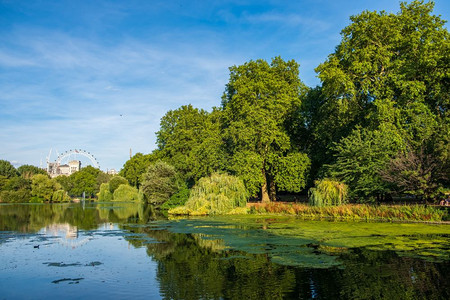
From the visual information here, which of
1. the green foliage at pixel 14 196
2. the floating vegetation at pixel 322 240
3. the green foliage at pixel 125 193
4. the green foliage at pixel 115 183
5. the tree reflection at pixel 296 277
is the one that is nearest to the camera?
the tree reflection at pixel 296 277

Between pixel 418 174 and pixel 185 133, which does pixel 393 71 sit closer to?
pixel 418 174

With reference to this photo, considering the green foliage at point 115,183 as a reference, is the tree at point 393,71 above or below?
above

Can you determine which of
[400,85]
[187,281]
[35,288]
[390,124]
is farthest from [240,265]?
[400,85]

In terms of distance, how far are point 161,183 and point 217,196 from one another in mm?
17713

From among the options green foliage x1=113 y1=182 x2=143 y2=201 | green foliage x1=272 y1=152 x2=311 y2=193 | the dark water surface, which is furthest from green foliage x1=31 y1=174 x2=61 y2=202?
the dark water surface

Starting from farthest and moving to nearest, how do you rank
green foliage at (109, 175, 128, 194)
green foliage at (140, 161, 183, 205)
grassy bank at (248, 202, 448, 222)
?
green foliage at (109, 175, 128, 194) < green foliage at (140, 161, 183, 205) < grassy bank at (248, 202, 448, 222)

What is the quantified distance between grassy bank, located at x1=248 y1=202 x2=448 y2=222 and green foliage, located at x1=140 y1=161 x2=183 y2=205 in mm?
21113

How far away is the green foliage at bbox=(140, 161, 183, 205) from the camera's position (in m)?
52.7

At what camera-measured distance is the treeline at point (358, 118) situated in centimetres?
3186

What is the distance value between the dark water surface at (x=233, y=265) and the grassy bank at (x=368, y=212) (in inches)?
186

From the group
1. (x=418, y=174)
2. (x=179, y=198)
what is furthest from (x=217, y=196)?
(x=418, y=174)

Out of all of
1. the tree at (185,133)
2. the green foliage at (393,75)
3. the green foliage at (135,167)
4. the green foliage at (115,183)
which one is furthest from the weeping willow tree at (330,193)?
the green foliage at (115,183)

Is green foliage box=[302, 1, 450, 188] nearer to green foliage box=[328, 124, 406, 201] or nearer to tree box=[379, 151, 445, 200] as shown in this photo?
green foliage box=[328, 124, 406, 201]

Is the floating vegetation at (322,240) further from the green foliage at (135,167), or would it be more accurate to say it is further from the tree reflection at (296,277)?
the green foliage at (135,167)
